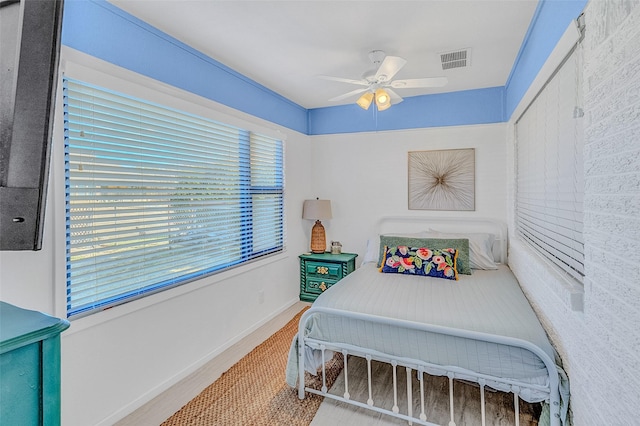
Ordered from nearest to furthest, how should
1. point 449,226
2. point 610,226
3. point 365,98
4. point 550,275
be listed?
point 610,226 < point 550,275 < point 365,98 < point 449,226

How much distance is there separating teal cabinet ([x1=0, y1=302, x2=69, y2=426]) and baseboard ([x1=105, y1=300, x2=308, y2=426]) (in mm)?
1372

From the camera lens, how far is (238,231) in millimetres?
2992

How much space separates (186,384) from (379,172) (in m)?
2.96

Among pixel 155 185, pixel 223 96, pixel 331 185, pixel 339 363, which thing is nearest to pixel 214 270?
pixel 155 185

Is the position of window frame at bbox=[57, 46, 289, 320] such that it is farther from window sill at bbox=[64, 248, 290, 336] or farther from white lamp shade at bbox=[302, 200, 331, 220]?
white lamp shade at bbox=[302, 200, 331, 220]

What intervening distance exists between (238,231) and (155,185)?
3.20 feet

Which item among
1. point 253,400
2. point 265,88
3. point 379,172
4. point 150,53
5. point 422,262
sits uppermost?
point 265,88

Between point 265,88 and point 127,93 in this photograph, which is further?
point 265,88

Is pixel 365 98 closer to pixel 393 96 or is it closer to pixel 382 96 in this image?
pixel 382 96

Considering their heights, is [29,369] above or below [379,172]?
below

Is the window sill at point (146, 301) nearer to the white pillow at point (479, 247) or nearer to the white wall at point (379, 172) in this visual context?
the white wall at point (379, 172)

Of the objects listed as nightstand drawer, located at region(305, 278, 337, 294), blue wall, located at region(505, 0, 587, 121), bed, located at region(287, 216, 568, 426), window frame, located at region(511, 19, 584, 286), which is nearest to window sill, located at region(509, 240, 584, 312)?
window frame, located at region(511, 19, 584, 286)

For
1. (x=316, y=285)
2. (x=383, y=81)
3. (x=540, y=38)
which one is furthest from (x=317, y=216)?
(x=540, y=38)

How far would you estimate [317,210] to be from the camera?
13.1ft
